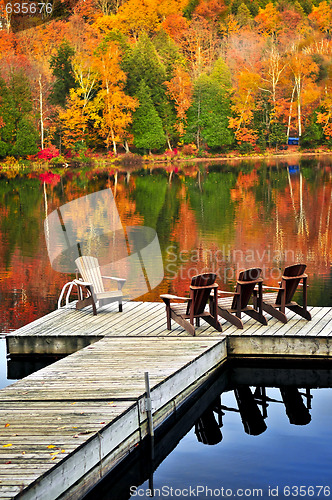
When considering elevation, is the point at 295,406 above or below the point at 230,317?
below

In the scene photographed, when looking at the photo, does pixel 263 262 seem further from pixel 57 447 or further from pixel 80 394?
pixel 57 447

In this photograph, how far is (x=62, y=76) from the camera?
5678 centimetres

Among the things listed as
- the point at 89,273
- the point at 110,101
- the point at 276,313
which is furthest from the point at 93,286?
the point at 110,101

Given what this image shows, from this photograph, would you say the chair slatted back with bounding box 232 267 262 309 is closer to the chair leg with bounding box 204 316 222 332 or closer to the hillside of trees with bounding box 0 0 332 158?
the chair leg with bounding box 204 316 222 332

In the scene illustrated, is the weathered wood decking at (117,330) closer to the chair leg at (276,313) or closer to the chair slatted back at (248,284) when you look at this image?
the chair leg at (276,313)

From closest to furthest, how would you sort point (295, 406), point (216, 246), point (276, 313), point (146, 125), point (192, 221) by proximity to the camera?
point (295, 406), point (276, 313), point (216, 246), point (192, 221), point (146, 125)

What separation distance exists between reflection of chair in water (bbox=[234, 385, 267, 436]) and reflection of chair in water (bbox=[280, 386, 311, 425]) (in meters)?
0.34

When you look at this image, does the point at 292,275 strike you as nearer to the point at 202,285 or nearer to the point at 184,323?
the point at 202,285

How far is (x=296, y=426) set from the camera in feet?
27.4

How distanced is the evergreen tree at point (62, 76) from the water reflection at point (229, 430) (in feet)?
160

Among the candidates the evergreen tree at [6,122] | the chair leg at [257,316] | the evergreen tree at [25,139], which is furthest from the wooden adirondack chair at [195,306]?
the evergreen tree at [6,122]

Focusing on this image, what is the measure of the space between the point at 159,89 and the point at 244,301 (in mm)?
52773

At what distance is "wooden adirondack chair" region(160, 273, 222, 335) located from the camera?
970 cm

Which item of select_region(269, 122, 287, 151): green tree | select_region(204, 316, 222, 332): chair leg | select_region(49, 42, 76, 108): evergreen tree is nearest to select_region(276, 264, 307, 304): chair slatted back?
select_region(204, 316, 222, 332): chair leg
